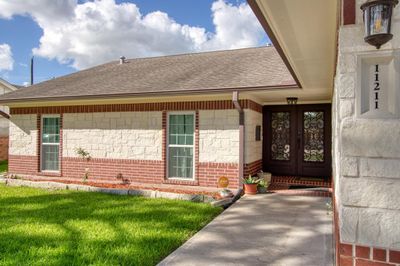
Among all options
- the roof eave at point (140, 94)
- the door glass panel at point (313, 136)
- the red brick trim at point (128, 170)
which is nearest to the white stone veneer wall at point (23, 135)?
the red brick trim at point (128, 170)

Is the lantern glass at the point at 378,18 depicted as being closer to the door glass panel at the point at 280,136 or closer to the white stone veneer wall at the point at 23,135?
the door glass panel at the point at 280,136

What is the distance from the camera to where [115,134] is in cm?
994

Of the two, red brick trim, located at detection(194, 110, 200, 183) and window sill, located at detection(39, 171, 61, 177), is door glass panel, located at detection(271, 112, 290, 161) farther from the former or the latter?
window sill, located at detection(39, 171, 61, 177)

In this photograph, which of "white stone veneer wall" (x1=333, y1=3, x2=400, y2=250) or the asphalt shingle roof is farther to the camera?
the asphalt shingle roof

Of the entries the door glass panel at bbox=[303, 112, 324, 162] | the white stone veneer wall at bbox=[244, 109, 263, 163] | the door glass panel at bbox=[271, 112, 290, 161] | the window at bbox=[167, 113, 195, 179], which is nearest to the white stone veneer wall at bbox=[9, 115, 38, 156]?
the window at bbox=[167, 113, 195, 179]

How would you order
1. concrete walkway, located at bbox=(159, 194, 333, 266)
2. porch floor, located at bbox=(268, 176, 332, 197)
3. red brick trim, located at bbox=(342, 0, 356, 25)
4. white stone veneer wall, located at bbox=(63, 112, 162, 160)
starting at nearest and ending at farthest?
red brick trim, located at bbox=(342, 0, 356, 25) → concrete walkway, located at bbox=(159, 194, 333, 266) → porch floor, located at bbox=(268, 176, 332, 197) → white stone veneer wall, located at bbox=(63, 112, 162, 160)

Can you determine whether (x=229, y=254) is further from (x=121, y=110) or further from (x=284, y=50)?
(x=121, y=110)

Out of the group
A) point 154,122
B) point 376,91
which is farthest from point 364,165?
point 154,122

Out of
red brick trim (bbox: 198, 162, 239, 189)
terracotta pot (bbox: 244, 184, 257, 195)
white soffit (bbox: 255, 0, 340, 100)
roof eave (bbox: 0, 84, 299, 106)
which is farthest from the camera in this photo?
red brick trim (bbox: 198, 162, 239, 189)

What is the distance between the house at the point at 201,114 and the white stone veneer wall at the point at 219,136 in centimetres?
3

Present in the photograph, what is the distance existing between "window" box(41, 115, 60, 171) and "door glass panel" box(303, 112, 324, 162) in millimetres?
8586

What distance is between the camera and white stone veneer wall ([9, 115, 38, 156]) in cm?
1127

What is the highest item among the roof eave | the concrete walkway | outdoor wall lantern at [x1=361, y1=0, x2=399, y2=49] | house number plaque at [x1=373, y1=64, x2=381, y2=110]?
the roof eave

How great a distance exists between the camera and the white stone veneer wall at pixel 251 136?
848 cm
